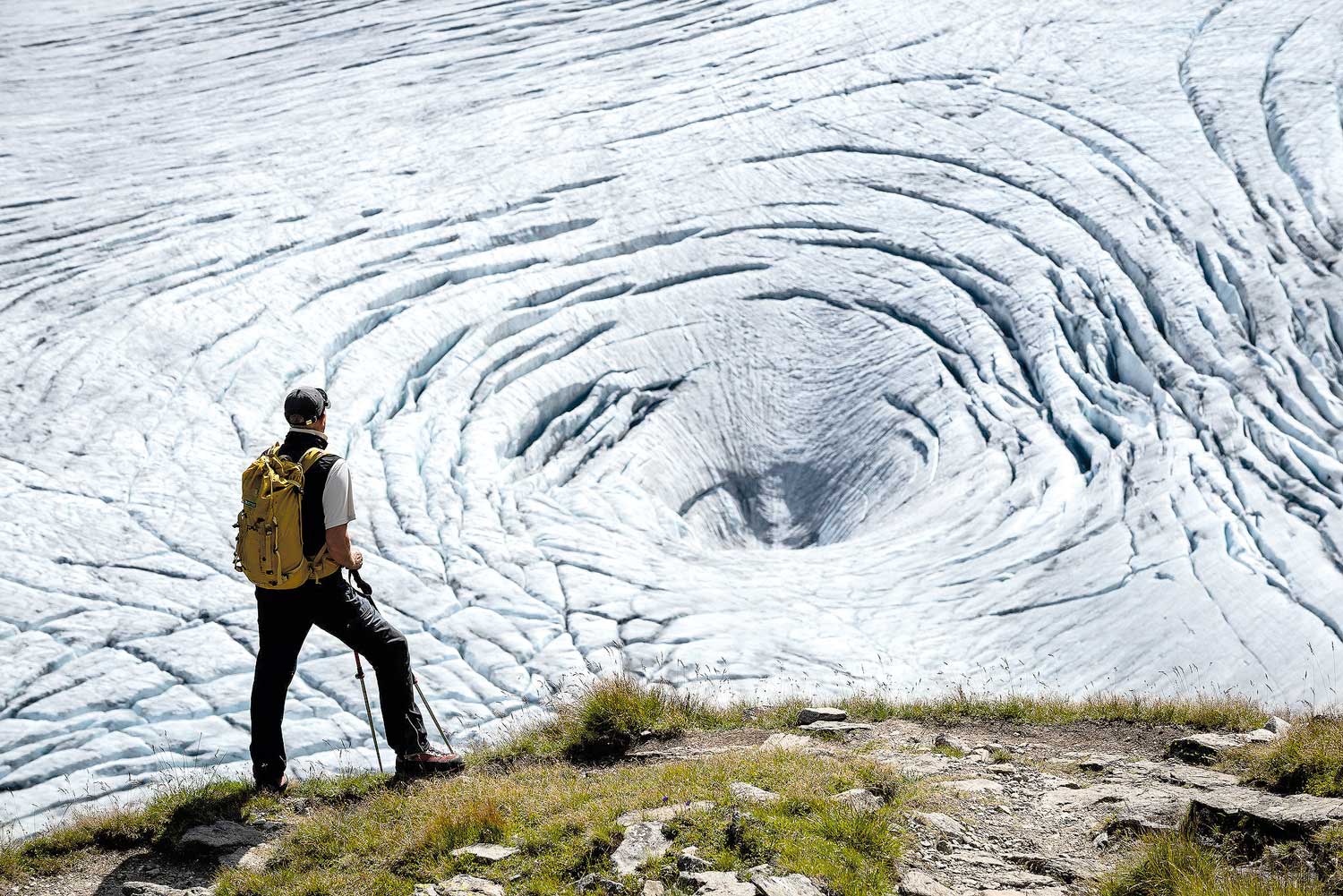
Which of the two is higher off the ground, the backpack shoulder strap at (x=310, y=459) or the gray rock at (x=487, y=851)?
the backpack shoulder strap at (x=310, y=459)

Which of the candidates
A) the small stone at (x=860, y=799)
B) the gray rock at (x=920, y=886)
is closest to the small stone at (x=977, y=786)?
the small stone at (x=860, y=799)

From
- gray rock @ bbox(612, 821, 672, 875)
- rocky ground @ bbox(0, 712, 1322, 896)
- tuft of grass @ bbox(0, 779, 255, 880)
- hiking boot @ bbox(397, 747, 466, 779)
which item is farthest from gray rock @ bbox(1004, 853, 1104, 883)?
tuft of grass @ bbox(0, 779, 255, 880)

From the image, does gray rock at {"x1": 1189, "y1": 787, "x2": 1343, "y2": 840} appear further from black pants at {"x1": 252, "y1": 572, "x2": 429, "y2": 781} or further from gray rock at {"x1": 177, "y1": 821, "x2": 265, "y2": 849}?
gray rock at {"x1": 177, "y1": 821, "x2": 265, "y2": 849}

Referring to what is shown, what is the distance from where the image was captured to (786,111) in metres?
16.5

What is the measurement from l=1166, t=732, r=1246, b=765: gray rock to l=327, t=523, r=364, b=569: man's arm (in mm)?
4404

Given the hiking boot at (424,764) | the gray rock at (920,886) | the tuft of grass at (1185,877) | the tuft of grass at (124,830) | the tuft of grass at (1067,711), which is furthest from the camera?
the tuft of grass at (1067,711)

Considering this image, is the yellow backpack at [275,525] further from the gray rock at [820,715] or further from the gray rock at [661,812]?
the gray rock at [820,715]

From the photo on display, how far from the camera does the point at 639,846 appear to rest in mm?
4992

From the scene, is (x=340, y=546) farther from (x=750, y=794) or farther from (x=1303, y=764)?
(x=1303, y=764)

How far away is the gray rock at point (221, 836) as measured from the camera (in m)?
5.55

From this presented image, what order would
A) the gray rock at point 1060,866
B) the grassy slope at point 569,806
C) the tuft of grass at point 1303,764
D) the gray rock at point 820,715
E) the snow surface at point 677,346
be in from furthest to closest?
the snow surface at point 677,346
the gray rock at point 820,715
the tuft of grass at point 1303,764
the grassy slope at point 569,806
the gray rock at point 1060,866

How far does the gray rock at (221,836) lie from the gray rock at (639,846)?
Result: 1875 millimetres

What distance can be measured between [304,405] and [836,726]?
3.51 meters

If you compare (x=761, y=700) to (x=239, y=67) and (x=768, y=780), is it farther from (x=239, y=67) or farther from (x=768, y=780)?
(x=239, y=67)
